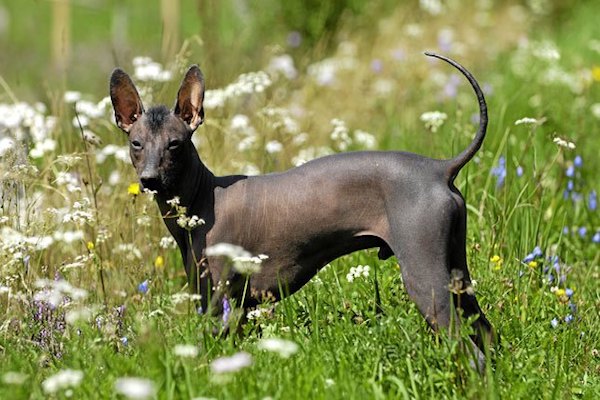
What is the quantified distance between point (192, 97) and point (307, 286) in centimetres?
106

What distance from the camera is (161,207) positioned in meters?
4.13

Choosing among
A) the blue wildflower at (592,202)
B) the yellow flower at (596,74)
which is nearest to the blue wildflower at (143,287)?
the blue wildflower at (592,202)

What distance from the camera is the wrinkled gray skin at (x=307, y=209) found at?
372cm

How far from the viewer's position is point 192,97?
4129 mm

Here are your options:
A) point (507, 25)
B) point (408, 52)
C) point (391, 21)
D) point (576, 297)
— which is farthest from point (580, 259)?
point (507, 25)

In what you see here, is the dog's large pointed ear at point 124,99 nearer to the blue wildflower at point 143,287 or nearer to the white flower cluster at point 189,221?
the white flower cluster at point 189,221

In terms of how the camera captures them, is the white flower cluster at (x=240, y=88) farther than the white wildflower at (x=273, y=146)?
No

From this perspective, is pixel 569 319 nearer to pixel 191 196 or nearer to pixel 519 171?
pixel 519 171

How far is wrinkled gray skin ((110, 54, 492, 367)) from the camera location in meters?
3.72

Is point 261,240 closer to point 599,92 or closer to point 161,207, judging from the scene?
point 161,207

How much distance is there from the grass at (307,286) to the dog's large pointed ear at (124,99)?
267 mm

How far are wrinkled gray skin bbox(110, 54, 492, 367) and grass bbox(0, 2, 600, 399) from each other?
0.49ft

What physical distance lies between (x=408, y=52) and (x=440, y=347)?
6.69 meters

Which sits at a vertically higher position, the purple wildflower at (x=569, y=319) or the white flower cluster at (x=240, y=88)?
the white flower cluster at (x=240, y=88)
